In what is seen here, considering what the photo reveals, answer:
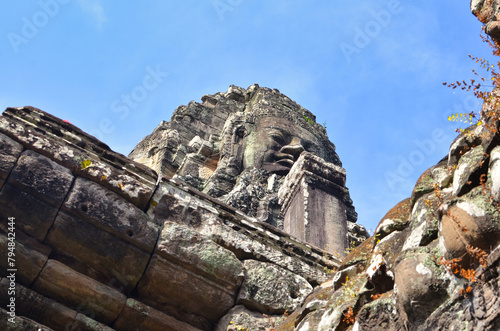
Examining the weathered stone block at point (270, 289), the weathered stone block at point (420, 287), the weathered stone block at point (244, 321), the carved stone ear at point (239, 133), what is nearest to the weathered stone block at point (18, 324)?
the weathered stone block at point (244, 321)

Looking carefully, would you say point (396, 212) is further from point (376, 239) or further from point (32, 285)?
point (32, 285)

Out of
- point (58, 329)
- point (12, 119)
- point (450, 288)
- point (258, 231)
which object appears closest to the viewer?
point (450, 288)

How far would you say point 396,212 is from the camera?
4.26 m

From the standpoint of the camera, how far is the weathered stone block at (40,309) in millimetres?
4562

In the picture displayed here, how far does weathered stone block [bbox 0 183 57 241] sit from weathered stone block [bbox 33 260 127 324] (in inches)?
13.3

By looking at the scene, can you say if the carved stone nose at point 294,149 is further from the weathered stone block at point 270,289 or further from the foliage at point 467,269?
the foliage at point 467,269

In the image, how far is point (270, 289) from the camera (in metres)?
5.59

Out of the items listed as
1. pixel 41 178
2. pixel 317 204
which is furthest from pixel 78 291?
pixel 317 204

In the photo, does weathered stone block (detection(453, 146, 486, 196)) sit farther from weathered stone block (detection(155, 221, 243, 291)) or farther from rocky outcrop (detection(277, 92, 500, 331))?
weathered stone block (detection(155, 221, 243, 291))

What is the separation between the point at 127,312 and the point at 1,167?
5.93 feet

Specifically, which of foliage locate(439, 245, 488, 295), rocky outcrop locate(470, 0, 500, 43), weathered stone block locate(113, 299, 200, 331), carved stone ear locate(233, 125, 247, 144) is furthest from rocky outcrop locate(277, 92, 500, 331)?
carved stone ear locate(233, 125, 247, 144)

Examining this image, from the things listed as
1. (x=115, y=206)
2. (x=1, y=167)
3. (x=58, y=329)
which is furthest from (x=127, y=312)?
(x=1, y=167)

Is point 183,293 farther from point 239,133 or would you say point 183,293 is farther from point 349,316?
point 239,133

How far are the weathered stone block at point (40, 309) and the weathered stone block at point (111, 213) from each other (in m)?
0.82
